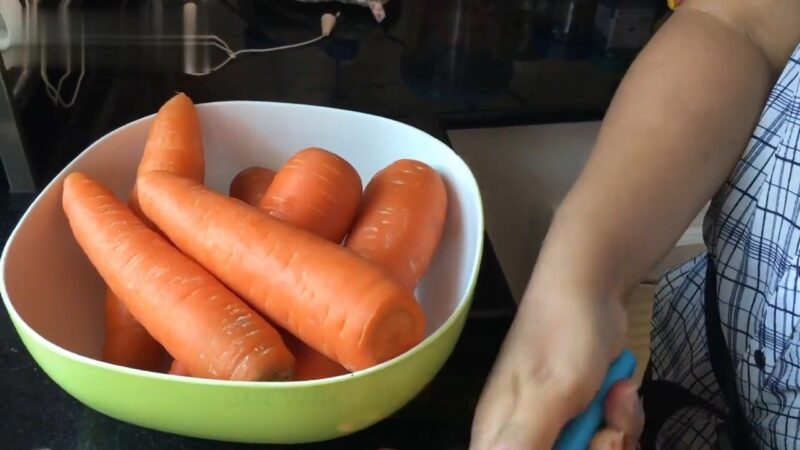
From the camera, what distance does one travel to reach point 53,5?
2.63 ft

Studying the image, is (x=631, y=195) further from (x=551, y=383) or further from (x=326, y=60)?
(x=326, y=60)

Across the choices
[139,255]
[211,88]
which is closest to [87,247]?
[139,255]

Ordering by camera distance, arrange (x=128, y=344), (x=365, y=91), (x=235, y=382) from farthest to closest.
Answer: (x=365, y=91), (x=128, y=344), (x=235, y=382)

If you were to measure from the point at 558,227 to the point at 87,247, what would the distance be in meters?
0.32

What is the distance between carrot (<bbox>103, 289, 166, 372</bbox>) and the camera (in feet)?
1.76

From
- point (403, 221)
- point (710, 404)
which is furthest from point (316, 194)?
point (710, 404)

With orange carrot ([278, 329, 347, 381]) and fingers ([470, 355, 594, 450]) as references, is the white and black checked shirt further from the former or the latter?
orange carrot ([278, 329, 347, 381])

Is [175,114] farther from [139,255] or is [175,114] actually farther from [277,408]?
[277,408]

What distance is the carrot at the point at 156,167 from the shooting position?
54cm

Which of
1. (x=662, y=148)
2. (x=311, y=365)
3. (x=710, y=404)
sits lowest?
(x=710, y=404)

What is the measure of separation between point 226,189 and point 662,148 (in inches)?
13.9

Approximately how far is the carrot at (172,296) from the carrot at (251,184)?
0.29 feet

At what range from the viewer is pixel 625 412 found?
1.53ft

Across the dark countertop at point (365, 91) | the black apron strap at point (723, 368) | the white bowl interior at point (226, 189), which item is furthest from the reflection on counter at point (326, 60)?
the black apron strap at point (723, 368)
